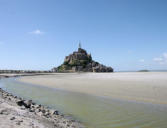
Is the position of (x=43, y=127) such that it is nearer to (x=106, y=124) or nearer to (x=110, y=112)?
(x=106, y=124)

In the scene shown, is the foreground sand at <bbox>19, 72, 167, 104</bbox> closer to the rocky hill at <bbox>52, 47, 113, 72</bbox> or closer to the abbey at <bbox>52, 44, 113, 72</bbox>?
the rocky hill at <bbox>52, 47, 113, 72</bbox>

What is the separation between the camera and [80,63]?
331ft

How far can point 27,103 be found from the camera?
8172mm

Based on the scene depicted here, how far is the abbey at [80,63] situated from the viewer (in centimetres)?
9692

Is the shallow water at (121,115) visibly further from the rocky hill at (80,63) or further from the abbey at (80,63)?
the abbey at (80,63)

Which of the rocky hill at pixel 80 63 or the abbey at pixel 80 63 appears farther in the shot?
the abbey at pixel 80 63

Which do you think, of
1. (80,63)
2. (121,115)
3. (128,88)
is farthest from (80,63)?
(121,115)

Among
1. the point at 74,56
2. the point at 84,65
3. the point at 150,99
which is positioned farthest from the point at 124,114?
the point at 74,56

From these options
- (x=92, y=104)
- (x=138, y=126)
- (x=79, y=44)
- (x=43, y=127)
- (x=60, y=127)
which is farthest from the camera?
(x=79, y=44)

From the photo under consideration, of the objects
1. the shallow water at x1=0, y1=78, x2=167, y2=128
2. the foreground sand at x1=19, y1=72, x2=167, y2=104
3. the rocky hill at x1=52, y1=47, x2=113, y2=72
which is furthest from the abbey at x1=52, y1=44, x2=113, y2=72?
the shallow water at x1=0, y1=78, x2=167, y2=128

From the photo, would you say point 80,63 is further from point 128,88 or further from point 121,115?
point 121,115

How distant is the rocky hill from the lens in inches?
3812

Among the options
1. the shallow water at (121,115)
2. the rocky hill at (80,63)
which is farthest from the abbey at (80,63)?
the shallow water at (121,115)

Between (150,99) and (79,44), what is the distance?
108 metres
